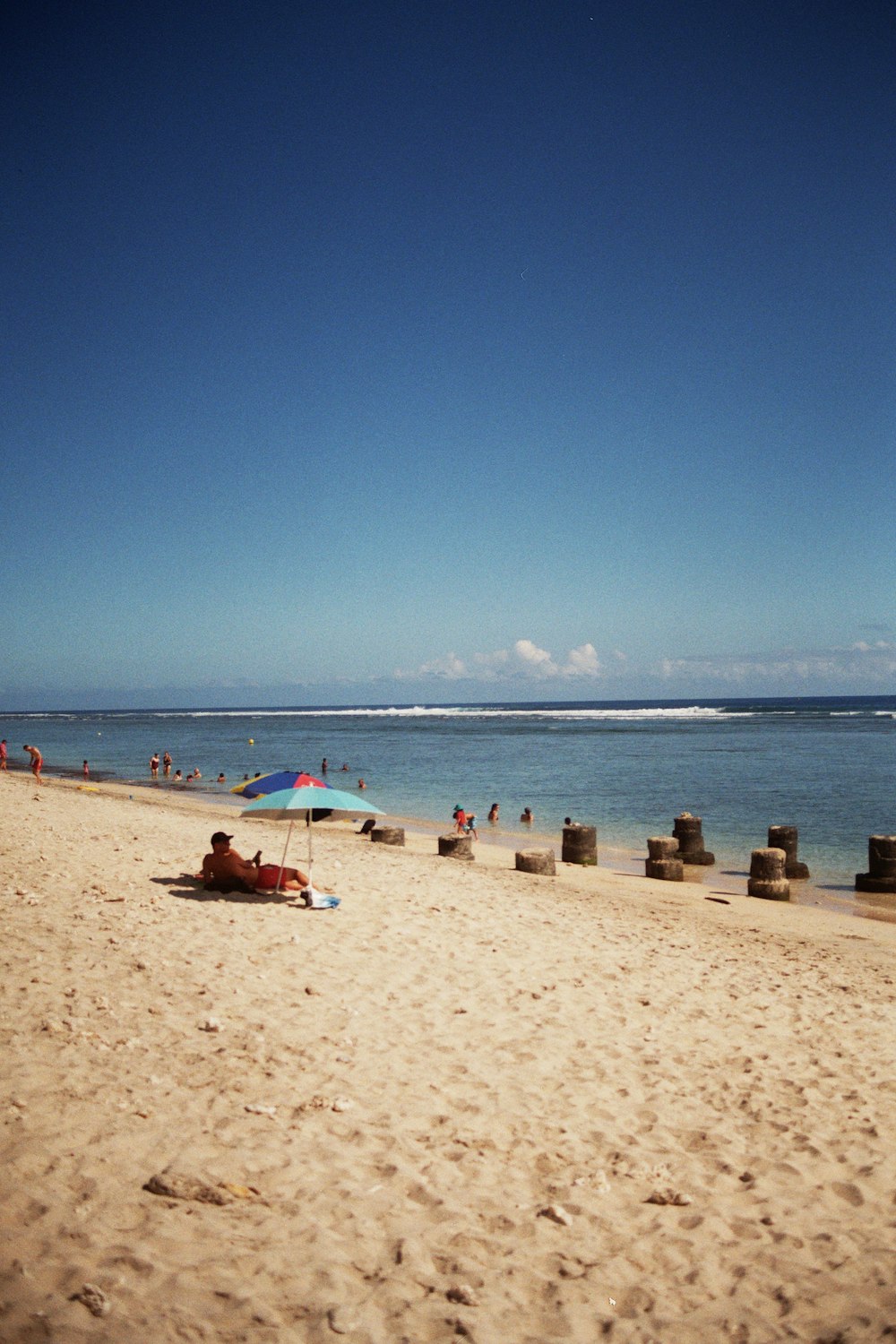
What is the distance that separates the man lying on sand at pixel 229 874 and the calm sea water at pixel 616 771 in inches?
483

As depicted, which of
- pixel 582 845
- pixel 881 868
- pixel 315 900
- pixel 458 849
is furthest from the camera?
pixel 582 845

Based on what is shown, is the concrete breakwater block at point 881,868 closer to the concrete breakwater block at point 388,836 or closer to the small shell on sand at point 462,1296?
the concrete breakwater block at point 388,836

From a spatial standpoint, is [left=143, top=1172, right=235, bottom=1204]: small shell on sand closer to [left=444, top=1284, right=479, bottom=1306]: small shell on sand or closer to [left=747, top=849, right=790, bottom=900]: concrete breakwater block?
[left=444, top=1284, right=479, bottom=1306]: small shell on sand

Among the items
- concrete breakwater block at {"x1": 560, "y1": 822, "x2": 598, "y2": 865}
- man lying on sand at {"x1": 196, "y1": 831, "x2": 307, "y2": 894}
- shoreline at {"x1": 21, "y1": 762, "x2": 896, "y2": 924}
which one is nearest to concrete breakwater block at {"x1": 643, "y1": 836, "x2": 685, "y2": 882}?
shoreline at {"x1": 21, "y1": 762, "x2": 896, "y2": 924}

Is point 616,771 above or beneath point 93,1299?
beneath

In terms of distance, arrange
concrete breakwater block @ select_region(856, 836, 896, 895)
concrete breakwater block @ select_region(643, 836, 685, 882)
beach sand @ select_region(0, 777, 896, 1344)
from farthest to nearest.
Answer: concrete breakwater block @ select_region(643, 836, 685, 882)
concrete breakwater block @ select_region(856, 836, 896, 895)
beach sand @ select_region(0, 777, 896, 1344)

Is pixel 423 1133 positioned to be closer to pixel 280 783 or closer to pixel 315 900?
pixel 315 900

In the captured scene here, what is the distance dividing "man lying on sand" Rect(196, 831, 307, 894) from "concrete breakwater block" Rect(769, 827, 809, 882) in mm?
11345

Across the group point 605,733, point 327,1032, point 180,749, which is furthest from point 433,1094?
point 605,733

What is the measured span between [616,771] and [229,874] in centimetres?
3071

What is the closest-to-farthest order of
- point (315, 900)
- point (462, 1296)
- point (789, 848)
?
1. point (462, 1296)
2. point (315, 900)
3. point (789, 848)

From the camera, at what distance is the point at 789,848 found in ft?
57.8

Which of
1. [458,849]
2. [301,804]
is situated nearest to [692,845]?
[458,849]

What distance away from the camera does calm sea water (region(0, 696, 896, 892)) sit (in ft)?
78.3
